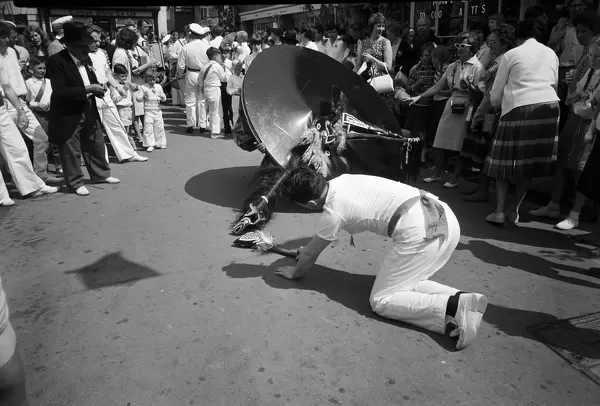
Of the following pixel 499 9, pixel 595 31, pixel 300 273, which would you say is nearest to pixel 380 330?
pixel 300 273

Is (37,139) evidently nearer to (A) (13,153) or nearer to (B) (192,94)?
(A) (13,153)

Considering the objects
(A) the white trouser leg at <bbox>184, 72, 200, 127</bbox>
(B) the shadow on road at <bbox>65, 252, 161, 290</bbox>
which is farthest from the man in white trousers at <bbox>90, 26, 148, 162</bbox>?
(B) the shadow on road at <bbox>65, 252, 161, 290</bbox>

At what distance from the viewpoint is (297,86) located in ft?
17.1

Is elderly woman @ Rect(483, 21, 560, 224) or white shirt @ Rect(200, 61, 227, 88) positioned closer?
elderly woman @ Rect(483, 21, 560, 224)

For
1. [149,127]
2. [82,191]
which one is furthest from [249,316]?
[149,127]

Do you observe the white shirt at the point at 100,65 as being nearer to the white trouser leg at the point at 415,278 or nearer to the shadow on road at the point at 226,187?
the shadow on road at the point at 226,187

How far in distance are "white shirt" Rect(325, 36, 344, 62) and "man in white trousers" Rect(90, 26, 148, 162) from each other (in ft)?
12.4

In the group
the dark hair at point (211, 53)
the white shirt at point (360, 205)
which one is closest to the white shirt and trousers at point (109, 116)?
the dark hair at point (211, 53)

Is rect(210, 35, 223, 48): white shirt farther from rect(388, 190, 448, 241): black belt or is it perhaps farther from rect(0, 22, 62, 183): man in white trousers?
rect(388, 190, 448, 241): black belt

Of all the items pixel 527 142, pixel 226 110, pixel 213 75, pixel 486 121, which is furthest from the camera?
Answer: pixel 226 110

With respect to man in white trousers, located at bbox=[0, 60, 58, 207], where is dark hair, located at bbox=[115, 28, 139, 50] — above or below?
above

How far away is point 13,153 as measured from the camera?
521 centimetres

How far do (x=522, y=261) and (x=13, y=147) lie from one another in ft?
17.1

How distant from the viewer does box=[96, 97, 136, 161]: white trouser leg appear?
6668 millimetres
